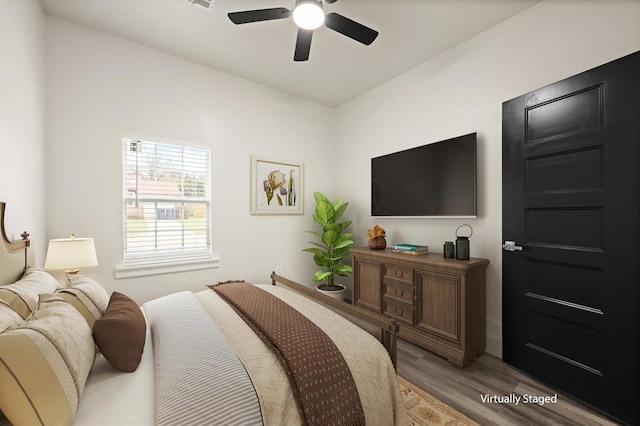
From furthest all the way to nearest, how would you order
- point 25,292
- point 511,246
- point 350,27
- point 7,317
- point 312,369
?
point 511,246 → point 350,27 → point 25,292 → point 312,369 → point 7,317

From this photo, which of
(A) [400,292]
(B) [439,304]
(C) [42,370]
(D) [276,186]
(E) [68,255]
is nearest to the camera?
(C) [42,370]

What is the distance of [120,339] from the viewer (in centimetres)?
117

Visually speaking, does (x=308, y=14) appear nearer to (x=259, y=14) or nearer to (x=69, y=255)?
(x=259, y=14)

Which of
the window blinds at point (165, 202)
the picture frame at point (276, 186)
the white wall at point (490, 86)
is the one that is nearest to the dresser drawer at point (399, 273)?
the white wall at point (490, 86)

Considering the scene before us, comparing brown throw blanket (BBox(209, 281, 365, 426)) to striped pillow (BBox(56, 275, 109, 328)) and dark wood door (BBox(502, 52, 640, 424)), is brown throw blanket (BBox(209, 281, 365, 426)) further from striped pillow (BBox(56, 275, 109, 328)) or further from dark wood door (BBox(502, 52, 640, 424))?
dark wood door (BBox(502, 52, 640, 424))

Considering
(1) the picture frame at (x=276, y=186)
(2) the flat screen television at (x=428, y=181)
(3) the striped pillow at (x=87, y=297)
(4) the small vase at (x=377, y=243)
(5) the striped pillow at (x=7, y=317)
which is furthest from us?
(1) the picture frame at (x=276, y=186)

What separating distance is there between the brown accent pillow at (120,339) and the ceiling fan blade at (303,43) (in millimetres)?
2073

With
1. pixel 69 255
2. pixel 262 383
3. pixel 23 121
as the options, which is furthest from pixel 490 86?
pixel 69 255

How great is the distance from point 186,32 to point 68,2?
0.86m

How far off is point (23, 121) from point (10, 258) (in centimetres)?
99

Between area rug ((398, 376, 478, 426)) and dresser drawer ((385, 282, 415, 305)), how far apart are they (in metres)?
0.81

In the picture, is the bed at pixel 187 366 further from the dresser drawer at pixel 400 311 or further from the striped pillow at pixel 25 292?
the dresser drawer at pixel 400 311

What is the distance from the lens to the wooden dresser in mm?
2197

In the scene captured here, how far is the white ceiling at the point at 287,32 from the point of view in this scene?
219cm
